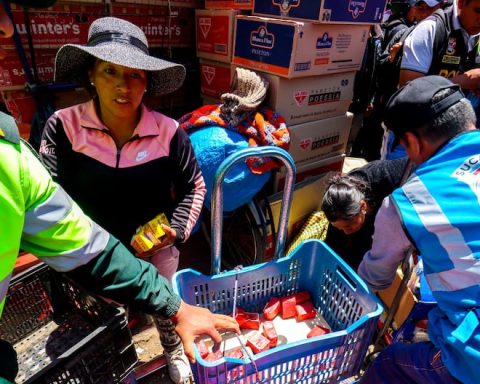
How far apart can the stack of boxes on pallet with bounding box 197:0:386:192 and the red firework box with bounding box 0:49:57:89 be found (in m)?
1.27

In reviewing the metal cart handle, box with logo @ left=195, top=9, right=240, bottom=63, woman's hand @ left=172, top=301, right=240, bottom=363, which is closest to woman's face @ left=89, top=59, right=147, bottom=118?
the metal cart handle

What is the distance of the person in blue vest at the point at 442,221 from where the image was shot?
1.11 metres

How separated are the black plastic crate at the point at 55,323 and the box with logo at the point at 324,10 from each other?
2.25m

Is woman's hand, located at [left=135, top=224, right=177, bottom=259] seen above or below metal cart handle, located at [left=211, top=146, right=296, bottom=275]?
below

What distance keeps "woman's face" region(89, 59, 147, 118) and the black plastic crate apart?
74 centimetres

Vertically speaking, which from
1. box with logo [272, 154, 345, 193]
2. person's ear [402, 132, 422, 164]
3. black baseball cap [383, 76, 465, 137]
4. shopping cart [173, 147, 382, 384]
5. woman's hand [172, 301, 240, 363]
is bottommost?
box with logo [272, 154, 345, 193]

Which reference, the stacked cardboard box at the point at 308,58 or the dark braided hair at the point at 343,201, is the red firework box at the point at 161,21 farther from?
the dark braided hair at the point at 343,201

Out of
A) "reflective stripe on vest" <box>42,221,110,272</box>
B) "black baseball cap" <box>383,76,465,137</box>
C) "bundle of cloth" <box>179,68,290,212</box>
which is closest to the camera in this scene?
"reflective stripe on vest" <box>42,221,110,272</box>

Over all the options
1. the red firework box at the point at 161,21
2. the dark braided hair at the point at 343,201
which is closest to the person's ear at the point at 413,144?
the dark braided hair at the point at 343,201

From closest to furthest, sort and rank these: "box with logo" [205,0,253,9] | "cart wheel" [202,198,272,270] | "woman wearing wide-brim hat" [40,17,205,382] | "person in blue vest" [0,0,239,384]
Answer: "person in blue vest" [0,0,239,384], "woman wearing wide-brim hat" [40,17,205,382], "cart wheel" [202,198,272,270], "box with logo" [205,0,253,9]

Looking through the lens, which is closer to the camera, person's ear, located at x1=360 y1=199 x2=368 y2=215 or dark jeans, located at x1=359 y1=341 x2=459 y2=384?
dark jeans, located at x1=359 y1=341 x2=459 y2=384

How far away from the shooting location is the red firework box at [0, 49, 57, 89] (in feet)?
7.82

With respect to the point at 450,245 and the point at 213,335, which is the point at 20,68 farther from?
the point at 450,245

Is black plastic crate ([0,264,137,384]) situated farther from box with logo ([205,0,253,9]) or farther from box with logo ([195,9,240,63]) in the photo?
box with logo ([205,0,253,9])
